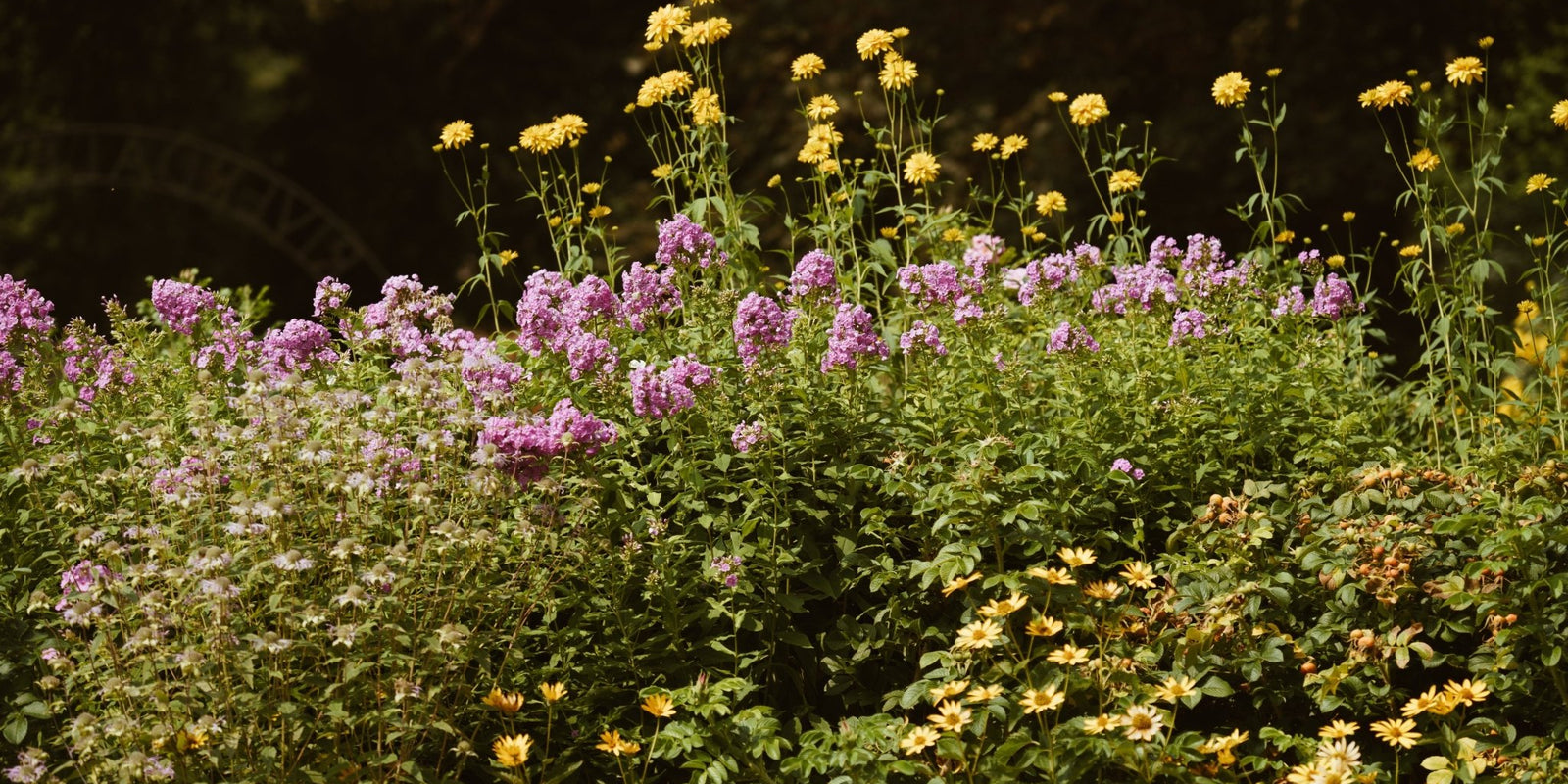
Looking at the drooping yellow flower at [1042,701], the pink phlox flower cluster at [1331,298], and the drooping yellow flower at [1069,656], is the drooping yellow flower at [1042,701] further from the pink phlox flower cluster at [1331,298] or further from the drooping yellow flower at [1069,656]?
the pink phlox flower cluster at [1331,298]

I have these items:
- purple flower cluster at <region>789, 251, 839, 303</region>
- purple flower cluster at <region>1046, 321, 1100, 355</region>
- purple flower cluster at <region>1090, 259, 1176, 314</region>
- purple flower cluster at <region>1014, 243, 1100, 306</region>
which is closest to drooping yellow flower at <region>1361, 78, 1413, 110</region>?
purple flower cluster at <region>1090, 259, 1176, 314</region>

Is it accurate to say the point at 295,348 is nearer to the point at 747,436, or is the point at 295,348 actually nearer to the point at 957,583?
the point at 747,436

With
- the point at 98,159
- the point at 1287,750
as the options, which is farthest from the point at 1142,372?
the point at 98,159

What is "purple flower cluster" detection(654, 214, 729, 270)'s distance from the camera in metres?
3.62

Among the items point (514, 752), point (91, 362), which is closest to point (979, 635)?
point (514, 752)

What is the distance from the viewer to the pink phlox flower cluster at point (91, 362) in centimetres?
348

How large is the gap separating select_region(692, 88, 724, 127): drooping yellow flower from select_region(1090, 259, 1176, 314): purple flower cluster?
1.12m

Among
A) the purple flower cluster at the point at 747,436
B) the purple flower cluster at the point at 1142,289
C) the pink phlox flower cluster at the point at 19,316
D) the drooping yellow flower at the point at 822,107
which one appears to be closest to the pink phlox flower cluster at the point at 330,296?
the pink phlox flower cluster at the point at 19,316

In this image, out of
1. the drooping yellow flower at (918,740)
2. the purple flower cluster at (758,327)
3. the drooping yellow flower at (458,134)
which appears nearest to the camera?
the drooping yellow flower at (918,740)

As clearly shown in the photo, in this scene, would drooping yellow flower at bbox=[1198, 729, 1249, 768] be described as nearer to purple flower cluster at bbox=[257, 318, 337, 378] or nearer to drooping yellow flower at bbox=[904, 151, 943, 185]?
drooping yellow flower at bbox=[904, 151, 943, 185]

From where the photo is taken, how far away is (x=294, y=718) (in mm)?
2697

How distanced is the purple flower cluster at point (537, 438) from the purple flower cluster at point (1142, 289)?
1.71m

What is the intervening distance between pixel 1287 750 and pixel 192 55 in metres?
9.99

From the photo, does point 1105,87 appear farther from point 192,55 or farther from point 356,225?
point 192,55
